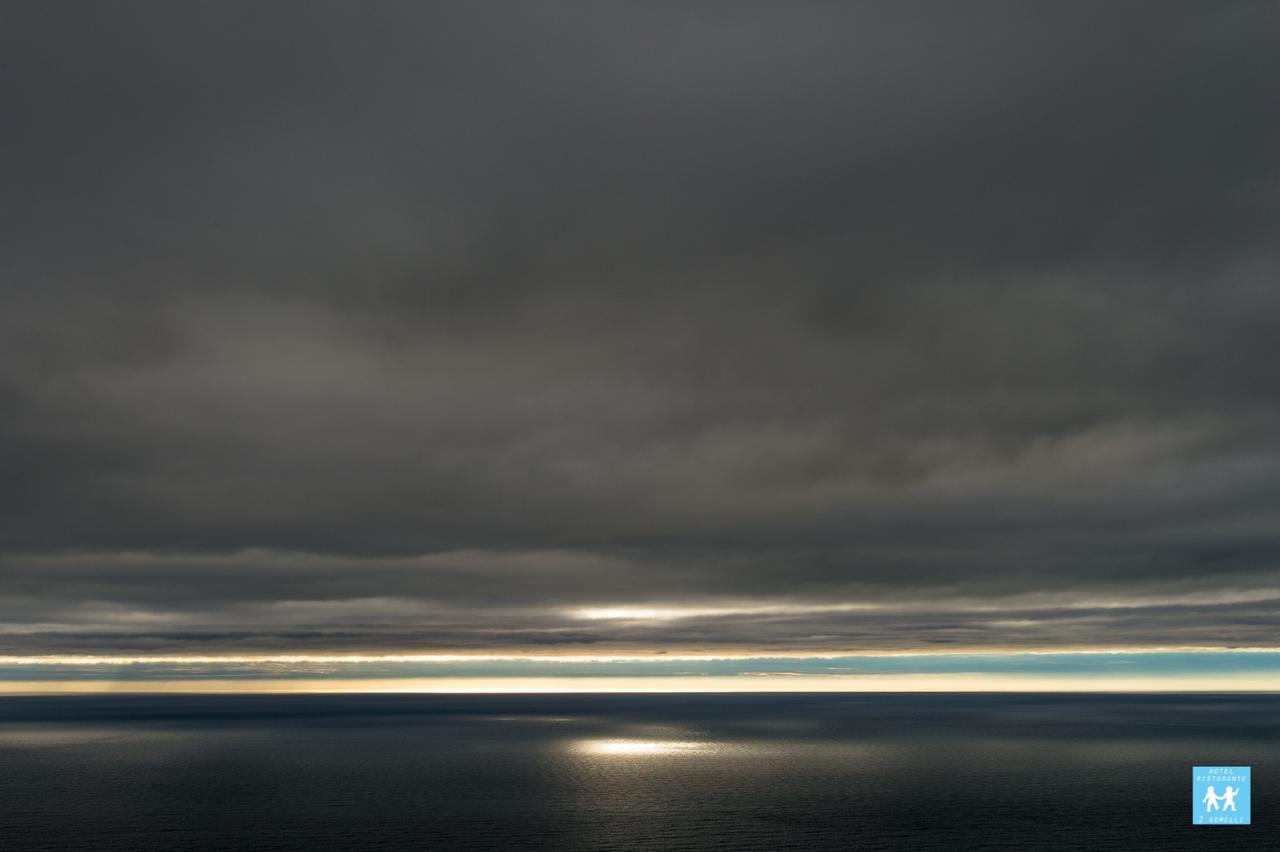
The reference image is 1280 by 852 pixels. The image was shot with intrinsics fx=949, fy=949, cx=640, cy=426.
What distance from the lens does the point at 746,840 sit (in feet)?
385

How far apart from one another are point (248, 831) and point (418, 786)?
53128mm

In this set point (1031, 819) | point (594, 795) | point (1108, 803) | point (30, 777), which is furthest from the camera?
point (30, 777)

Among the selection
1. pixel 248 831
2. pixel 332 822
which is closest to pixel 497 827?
pixel 332 822

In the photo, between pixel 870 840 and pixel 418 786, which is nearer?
pixel 870 840

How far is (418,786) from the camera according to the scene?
174m

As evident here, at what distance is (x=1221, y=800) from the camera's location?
5891 inches

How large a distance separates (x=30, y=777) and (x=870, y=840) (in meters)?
176

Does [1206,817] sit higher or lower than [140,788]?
higher

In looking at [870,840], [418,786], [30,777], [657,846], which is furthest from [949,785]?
[30,777]

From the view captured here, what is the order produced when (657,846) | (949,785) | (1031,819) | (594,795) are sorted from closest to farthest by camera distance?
1. (657,846)
2. (1031,819)
3. (594,795)
4. (949,785)

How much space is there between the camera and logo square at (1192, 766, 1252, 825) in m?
134

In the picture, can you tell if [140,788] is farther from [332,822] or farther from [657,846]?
[657,846]

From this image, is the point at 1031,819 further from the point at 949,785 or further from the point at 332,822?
the point at 332,822

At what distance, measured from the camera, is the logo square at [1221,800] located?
134 meters
